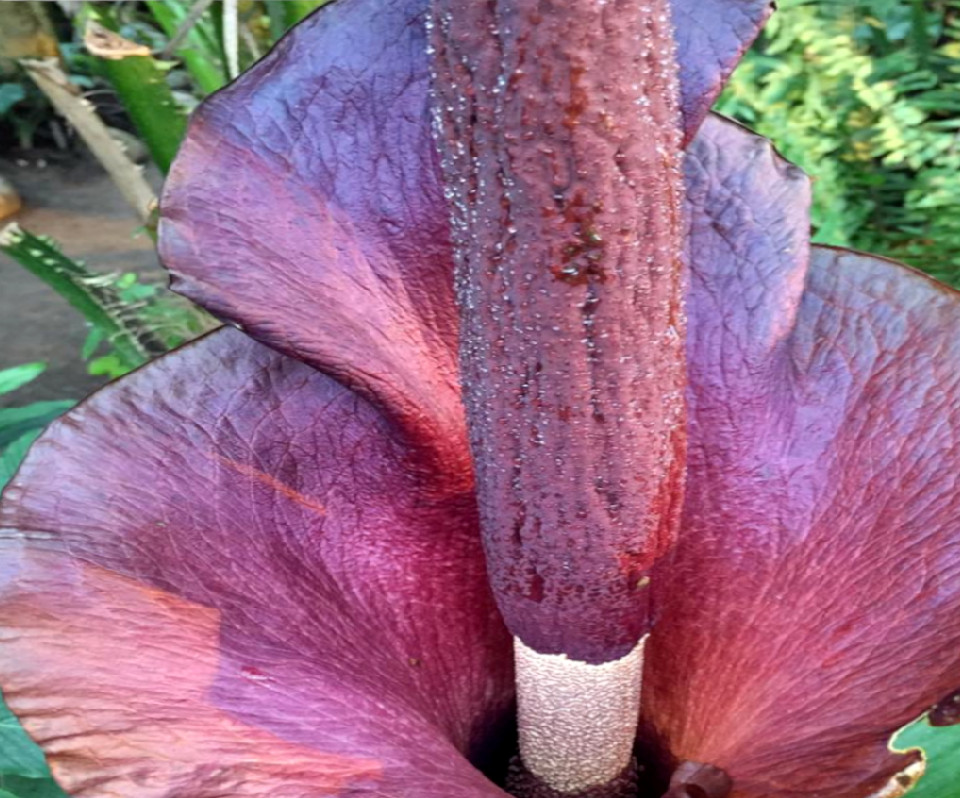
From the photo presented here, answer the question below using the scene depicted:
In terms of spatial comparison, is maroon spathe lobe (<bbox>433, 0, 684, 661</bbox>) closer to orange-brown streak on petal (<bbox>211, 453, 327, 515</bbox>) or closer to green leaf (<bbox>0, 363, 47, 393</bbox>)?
orange-brown streak on petal (<bbox>211, 453, 327, 515</bbox>)

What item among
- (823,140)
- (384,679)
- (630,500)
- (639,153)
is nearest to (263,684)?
(384,679)

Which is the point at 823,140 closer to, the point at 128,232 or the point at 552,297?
the point at 552,297

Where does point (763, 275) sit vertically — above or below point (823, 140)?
above

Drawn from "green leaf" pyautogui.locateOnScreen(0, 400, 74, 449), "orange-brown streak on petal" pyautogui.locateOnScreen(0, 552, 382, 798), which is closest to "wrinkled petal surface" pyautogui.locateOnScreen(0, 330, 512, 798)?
"orange-brown streak on petal" pyautogui.locateOnScreen(0, 552, 382, 798)

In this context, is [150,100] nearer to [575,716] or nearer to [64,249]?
[575,716]

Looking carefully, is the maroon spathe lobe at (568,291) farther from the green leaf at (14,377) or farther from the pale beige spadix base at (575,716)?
the green leaf at (14,377)

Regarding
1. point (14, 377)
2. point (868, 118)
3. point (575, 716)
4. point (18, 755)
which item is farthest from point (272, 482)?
point (868, 118)
